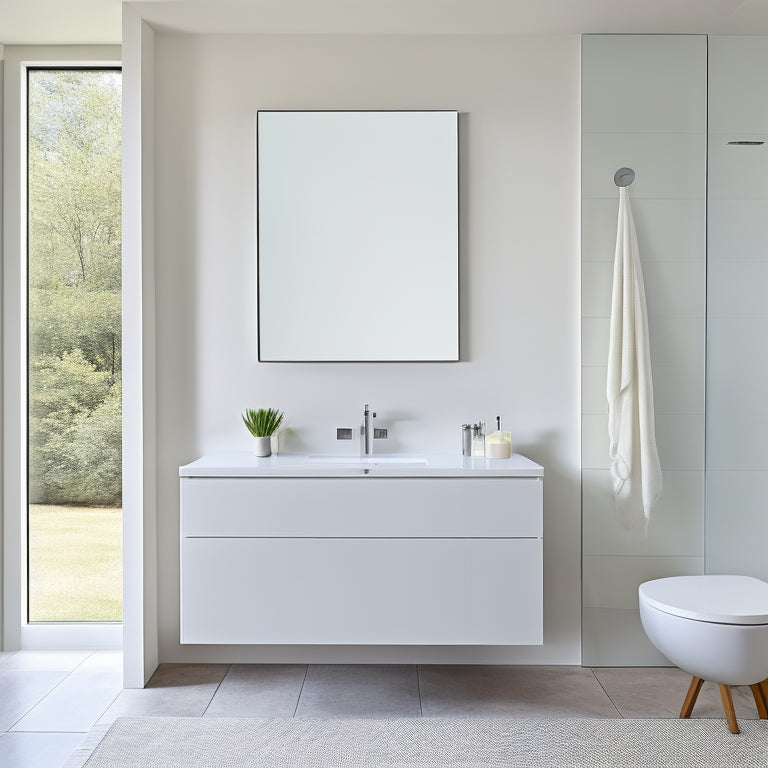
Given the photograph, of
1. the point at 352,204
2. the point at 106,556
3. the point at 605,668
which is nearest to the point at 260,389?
the point at 352,204

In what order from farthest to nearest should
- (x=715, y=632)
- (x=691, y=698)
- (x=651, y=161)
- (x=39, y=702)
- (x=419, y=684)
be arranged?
(x=651, y=161) → (x=419, y=684) → (x=39, y=702) → (x=691, y=698) → (x=715, y=632)

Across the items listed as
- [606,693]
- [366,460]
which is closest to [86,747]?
[366,460]

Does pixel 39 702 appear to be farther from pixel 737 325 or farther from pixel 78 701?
pixel 737 325

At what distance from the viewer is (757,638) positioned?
6.70ft

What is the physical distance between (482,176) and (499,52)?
466 mm

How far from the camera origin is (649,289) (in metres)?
2.66

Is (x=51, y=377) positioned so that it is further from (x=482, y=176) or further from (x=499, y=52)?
(x=499, y=52)

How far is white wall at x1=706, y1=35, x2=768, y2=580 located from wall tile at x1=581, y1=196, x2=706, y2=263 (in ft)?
0.21

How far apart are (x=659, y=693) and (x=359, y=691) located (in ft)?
3.44

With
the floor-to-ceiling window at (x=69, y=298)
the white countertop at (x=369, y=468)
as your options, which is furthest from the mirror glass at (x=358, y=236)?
the floor-to-ceiling window at (x=69, y=298)

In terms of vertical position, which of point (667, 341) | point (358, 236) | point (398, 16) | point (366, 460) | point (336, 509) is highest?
point (398, 16)

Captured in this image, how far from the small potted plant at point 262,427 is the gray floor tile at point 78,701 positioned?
98 centimetres

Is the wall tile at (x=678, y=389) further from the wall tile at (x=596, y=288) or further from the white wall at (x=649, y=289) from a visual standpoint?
the wall tile at (x=596, y=288)

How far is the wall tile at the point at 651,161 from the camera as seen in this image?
265 centimetres
